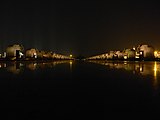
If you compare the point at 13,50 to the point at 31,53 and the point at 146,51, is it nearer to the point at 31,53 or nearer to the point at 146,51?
the point at 31,53

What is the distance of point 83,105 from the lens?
6258 millimetres

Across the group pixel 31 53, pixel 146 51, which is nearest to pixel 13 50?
pixel 31 53

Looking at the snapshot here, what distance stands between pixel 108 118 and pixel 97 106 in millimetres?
1119

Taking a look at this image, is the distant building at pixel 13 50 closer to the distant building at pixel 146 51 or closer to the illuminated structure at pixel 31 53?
the illuminated structure at pixel 31 53

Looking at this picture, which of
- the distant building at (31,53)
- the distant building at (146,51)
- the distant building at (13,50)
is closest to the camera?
the distant building at (13,50)

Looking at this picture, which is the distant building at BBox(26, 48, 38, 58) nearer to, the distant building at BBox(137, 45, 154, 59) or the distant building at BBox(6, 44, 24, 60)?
the distant building at BBox(6, 44, 24, 60)

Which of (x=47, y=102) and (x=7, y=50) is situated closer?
(x=47, y=102)

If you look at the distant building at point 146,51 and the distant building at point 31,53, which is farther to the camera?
the distant building at point 31,53

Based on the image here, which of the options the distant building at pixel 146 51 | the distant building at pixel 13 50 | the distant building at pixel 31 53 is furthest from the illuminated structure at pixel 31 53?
the distant building at pixel 146 51

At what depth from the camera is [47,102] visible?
6621 mm

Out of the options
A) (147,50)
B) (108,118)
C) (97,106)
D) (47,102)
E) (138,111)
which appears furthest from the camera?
(147,50)

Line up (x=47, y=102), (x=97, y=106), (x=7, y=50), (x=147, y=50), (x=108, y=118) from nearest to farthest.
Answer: (x=108, y=118) < (x=97, y=106) < (x=47, y=102) < (x=7, y=50) < (x=147, y=50)

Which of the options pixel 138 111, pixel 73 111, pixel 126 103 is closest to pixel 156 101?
pixel 126 103

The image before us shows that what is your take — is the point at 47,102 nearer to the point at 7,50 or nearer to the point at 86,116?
the point at 86,116
